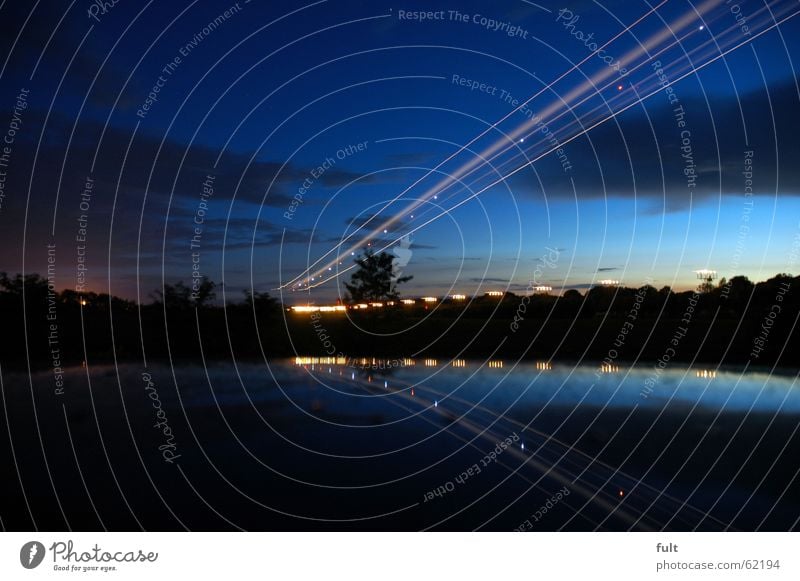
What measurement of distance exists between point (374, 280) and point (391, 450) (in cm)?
355

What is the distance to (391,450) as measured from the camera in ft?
25.6

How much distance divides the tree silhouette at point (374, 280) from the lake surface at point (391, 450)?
1.17 m

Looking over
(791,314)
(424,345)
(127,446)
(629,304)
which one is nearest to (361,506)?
(127,446)

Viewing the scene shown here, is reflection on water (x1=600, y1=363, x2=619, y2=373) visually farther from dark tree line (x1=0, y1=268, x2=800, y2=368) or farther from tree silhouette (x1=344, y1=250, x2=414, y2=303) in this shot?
tree silhouette (x1=344, y1=250, x2=414, y2=303)

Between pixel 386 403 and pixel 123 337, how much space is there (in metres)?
5.40

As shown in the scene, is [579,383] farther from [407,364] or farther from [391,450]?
[391,450]

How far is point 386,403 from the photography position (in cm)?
896

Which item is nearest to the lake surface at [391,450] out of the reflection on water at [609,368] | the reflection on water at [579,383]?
the reflection on water at [579,383]

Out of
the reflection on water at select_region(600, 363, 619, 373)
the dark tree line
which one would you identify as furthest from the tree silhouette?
the reflection on water at select_region(600, 363, 619, 373)

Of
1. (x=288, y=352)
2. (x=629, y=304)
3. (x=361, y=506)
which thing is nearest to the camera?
(x=361, y=506)

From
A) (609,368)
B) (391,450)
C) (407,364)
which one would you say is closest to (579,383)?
(609,368)

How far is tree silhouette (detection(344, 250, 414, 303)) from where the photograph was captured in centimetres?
1015

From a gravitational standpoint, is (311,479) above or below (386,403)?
below
